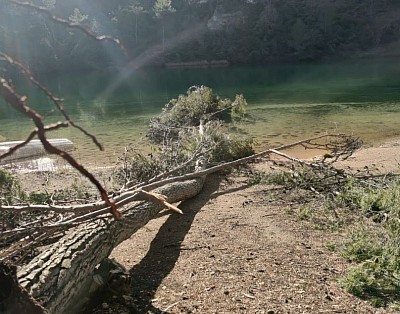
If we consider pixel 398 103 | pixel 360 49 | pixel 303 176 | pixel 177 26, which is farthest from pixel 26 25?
pixel 303 176

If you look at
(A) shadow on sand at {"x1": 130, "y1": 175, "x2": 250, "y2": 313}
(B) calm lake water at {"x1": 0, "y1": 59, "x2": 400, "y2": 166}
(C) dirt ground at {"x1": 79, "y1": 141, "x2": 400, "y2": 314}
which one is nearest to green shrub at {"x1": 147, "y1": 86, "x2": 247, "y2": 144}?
(B) calm lake water at {"x1": 0, "y1": 59, "x2": 400, "y2": 166}

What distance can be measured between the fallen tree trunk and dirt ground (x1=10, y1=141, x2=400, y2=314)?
1.11ft

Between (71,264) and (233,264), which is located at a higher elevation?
(71,264)

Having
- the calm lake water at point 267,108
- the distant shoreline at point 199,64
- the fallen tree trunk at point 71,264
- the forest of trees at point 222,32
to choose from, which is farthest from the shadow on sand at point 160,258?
the distant shoreline at point 199,64

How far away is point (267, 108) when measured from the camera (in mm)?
24734

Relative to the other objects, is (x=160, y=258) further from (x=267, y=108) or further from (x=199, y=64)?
(x=199, y=64)

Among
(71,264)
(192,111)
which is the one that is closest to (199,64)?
(192,111)

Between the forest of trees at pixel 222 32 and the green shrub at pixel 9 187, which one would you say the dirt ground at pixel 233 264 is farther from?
the forest of trees at pixel 222 32

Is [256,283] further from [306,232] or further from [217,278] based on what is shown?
[306,232]

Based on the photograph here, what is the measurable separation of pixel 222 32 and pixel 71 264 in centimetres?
7302

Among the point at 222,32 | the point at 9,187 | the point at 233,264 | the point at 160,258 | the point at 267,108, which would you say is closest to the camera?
the point at 233,264

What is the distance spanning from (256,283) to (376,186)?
3572 mm

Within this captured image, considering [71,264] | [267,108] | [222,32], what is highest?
[222,32]

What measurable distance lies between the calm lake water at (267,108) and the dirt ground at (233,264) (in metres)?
7.34
